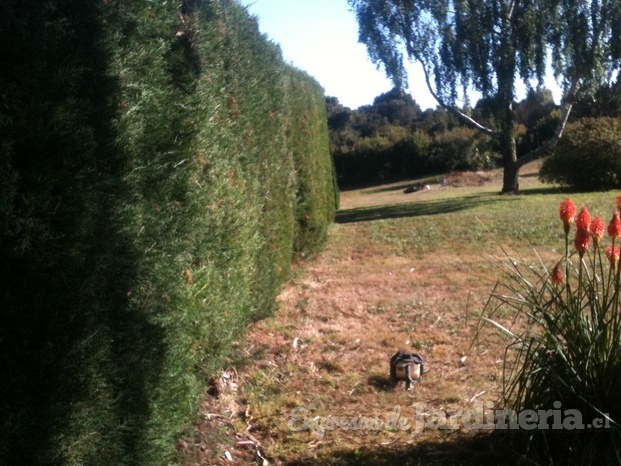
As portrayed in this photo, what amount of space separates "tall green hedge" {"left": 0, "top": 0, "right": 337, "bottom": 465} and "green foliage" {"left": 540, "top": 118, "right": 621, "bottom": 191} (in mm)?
19608

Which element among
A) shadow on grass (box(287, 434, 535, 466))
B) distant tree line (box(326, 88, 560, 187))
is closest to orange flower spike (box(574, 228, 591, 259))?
shadow on grass (box(287, 434, 535, 466))

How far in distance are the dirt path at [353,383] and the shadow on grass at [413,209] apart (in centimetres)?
939

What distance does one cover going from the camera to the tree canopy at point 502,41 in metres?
20.4

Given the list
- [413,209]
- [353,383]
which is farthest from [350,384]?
[413,209]

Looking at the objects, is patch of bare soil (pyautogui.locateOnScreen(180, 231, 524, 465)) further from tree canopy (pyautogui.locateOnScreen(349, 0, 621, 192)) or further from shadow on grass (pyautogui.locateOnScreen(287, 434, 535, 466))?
tree canopy (pyautogui.locateOnScreen(349, 0, 621, 192))

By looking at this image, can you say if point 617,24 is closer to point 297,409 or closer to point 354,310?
point 354,310

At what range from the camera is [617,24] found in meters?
20.4

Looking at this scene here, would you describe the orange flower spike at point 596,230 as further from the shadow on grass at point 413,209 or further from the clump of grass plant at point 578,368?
the shadow on grass at point 413,209

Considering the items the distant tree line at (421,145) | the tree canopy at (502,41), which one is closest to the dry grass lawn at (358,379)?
the tree canopy at (502,41)

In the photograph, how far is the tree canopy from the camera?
66.9 feet

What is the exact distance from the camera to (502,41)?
21031 mm

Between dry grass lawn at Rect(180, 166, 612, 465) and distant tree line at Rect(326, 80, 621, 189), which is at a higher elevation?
distant tree line at Rect(326, 80, 621, 189)


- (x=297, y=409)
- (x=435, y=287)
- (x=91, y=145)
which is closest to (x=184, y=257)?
(x=91, y=145)

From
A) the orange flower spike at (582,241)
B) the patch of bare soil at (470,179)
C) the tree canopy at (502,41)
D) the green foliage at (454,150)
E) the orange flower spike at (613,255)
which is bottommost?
the patch of bare soil at (470,179)
